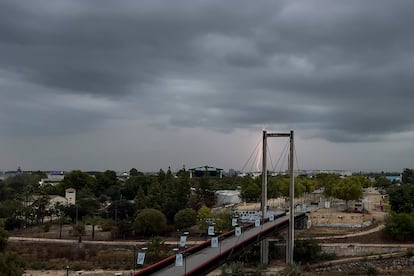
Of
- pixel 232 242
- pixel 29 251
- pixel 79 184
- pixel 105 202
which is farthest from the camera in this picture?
pixel 79 184

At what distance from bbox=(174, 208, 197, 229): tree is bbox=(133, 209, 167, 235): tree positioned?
2533 mm

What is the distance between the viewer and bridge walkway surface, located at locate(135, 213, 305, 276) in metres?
22.5

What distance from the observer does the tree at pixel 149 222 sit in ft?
181

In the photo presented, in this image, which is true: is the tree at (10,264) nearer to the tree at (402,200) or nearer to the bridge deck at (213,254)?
the bridge deck at (213,254)

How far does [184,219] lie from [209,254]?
30.4 meters

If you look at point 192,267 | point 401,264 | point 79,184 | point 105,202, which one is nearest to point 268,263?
point 401,264

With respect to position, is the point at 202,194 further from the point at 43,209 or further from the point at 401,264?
the point at 401,264

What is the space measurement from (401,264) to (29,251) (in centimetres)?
3490

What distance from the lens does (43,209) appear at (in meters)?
70.1

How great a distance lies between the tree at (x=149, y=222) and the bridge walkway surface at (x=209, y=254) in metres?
16.0

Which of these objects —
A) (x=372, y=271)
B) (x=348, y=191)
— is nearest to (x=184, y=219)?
(x=348, y=191)

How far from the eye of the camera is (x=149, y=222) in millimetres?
55156

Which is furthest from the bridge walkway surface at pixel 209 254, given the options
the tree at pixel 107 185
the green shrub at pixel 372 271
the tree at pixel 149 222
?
the tree at pixel 107 185

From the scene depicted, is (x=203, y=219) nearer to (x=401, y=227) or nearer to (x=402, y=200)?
(x=401, y=227)
